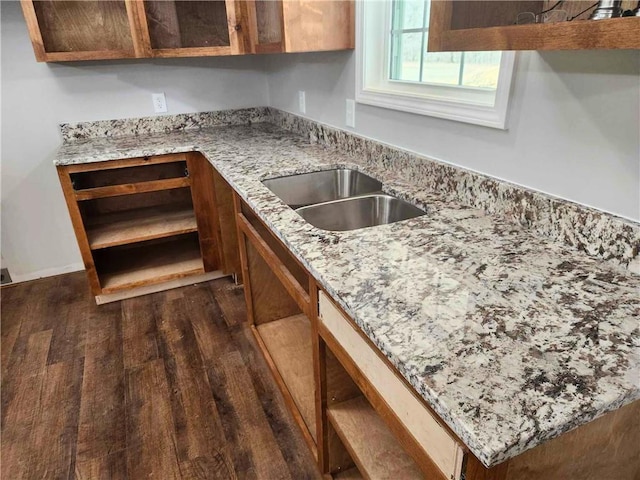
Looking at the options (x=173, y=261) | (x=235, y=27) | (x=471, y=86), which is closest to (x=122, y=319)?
(x=173, y=261)

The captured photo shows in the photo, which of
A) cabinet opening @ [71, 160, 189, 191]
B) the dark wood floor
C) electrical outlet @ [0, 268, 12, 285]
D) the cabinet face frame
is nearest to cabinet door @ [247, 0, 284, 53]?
the cabinet face frame

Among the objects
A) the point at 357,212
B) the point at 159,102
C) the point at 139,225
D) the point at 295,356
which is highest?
the point at 159,102

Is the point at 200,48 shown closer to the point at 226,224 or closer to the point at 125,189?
the point at 125,189

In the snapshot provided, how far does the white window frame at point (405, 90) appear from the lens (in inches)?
46.5

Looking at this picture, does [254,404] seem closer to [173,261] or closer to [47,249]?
[173,261]

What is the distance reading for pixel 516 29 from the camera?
0.71 meters

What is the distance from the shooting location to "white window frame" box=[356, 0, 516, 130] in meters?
1.18

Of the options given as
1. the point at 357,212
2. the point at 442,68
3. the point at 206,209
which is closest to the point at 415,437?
the point at 357,212

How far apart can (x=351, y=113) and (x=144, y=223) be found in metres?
1.42

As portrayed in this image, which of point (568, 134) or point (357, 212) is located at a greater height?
point (568, 134)

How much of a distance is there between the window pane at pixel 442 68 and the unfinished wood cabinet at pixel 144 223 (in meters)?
1.27

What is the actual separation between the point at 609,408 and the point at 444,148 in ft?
3.25

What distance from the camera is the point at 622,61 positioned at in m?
0.88

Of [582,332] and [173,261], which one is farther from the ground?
[582,332]
